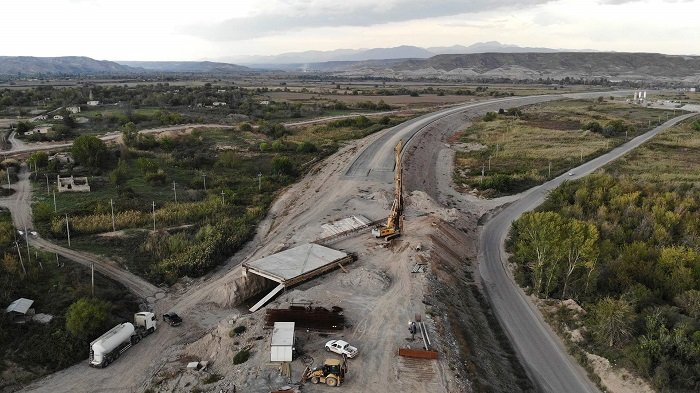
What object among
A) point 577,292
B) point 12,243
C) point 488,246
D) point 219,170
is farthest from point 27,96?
point 577,292

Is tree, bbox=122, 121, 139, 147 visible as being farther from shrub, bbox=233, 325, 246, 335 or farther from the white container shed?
the white container shed

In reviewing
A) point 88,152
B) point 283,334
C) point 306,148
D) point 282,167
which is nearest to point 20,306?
point 283,334

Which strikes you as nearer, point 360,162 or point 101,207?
point 101,207

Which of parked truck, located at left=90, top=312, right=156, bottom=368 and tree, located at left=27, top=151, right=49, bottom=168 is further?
tree, located at left=27, top=151, right=49, bottom=168

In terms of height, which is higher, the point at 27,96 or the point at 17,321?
the point at 27,96

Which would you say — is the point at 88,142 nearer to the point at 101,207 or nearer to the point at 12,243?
the point at 101,207

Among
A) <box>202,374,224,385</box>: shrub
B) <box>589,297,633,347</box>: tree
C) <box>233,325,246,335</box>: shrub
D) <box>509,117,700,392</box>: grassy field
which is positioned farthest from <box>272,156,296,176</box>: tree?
<box>589,297,633,347</box>: tree
